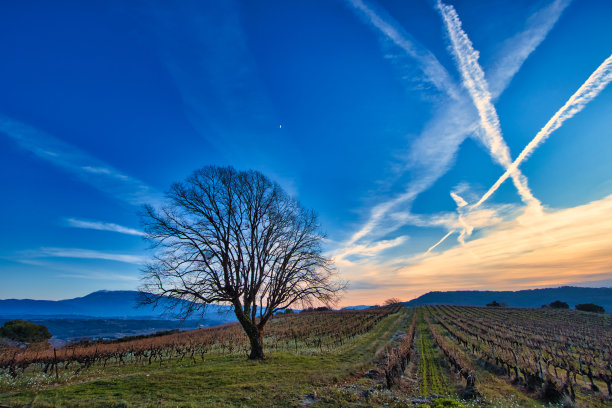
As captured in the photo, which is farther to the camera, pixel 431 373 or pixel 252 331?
pixel 252 331

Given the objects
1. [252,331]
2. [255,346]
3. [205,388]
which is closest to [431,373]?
[255,346]

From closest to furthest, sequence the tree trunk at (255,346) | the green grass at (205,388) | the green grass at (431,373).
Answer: the green grass at (205,388) < the green grass at (431,373) < the tree trunk at (255,346)

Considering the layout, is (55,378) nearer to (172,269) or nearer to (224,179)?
(172,269)

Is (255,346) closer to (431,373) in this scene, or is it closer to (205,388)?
(205,388)

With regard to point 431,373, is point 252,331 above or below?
above

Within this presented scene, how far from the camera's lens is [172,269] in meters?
16.6

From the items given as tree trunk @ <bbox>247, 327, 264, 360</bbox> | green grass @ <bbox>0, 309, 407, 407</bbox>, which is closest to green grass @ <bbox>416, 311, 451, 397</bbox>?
green grass @ <bbox>0, 309, 407, 407</bbox>

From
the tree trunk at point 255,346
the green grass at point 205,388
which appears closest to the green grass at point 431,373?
the green grass at point 205,388

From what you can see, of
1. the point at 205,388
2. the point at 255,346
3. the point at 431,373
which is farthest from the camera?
the point at 255,346

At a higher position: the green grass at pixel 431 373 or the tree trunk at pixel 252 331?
the tree trunk at pixel 252 331

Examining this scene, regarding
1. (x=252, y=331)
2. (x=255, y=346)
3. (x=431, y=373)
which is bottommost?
(x=431, y=373)

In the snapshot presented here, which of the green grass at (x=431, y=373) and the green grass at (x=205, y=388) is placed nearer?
the green grass at (x=205, y=388)

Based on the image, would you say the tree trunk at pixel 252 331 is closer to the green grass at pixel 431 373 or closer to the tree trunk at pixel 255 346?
the tree trunk at pixel 255 346

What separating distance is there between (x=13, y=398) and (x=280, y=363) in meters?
11.7
